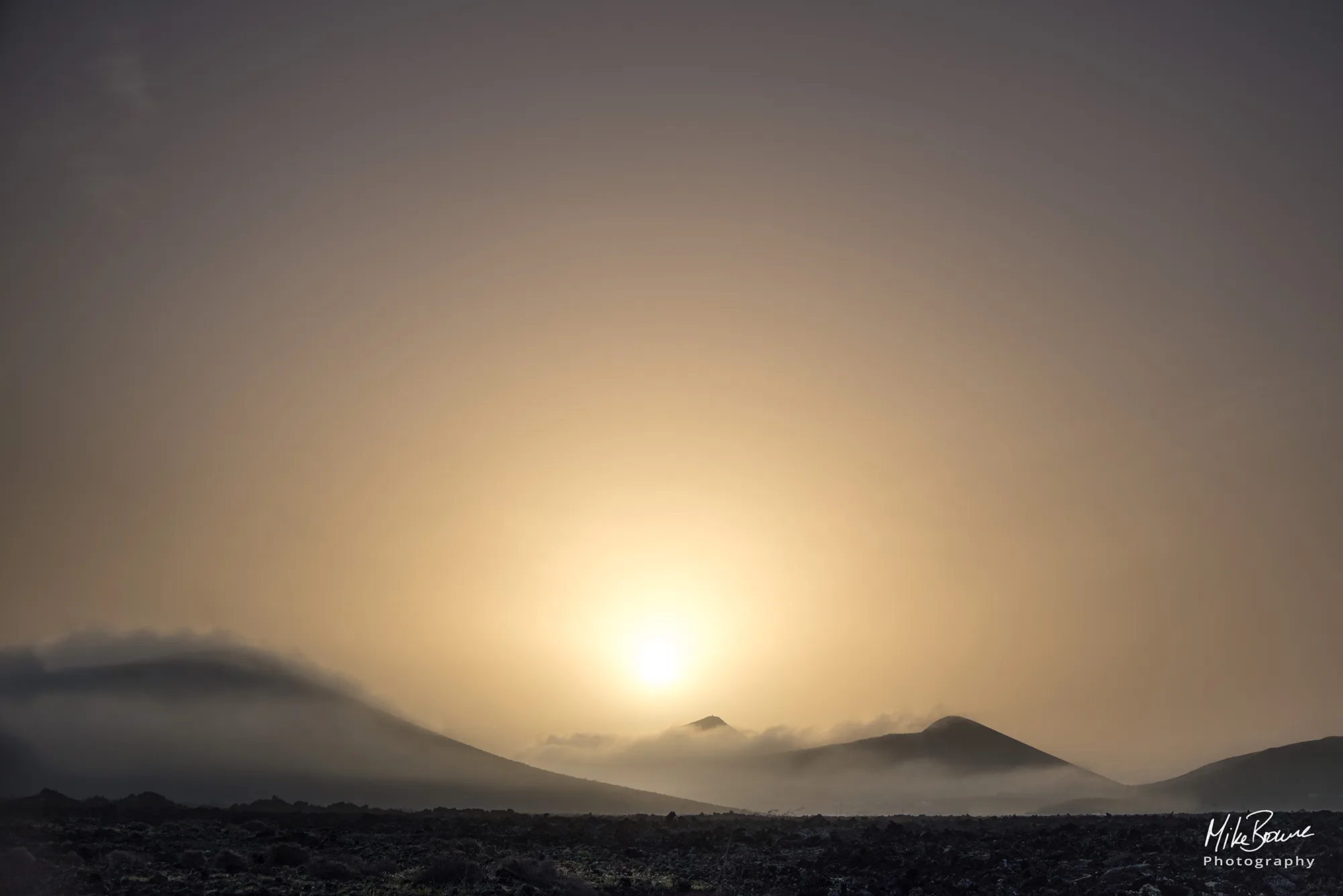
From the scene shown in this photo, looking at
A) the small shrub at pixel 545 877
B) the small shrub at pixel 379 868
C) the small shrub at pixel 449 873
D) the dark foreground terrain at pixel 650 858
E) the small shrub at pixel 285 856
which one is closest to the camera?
the dark foreground terrain at pixel 650 858

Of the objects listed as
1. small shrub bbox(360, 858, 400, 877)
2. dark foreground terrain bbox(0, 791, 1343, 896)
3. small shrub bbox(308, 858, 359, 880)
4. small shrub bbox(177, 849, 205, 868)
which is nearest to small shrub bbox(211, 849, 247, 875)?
dark foreground terrain bbox(0, 791, 1343, 896)

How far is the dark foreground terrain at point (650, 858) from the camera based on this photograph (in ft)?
94.6

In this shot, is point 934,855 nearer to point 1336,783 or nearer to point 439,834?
point 439,834

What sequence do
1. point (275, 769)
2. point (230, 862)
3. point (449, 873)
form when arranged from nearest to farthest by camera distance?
point (449, 873), point (230, 862), point (275, 769)

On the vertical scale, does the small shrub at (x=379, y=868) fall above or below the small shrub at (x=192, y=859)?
below

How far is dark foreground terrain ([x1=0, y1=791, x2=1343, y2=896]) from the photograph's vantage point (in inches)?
1136

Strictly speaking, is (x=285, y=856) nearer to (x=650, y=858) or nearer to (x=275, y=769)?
(x=650, y=858)

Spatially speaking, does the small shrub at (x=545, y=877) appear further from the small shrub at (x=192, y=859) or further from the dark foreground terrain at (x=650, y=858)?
the small shrub at (x=192, y=859)

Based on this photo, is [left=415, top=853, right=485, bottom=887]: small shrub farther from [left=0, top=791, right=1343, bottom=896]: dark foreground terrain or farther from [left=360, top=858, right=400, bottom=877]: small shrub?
[left=360, top=858, right=400, bottom=877]: small shrub

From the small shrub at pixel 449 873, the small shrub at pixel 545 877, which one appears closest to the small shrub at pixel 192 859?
the small shrub at pixel 449 873

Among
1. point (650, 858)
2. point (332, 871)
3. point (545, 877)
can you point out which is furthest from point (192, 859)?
point (650, 858)

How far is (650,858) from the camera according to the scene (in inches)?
1540

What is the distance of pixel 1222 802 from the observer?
196 m

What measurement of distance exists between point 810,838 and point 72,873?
30.4 m
